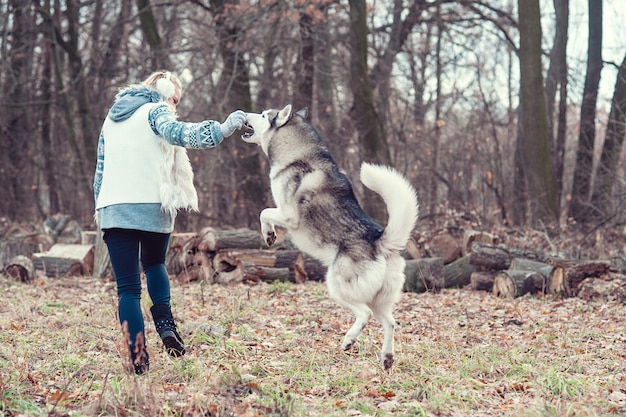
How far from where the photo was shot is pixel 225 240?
388 inches

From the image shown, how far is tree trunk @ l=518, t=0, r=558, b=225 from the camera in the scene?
13.1 m

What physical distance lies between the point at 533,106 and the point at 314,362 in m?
9.44

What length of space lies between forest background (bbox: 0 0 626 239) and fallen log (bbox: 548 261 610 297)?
9.78 ft

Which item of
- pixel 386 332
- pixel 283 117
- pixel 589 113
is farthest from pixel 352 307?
pixel 589 113

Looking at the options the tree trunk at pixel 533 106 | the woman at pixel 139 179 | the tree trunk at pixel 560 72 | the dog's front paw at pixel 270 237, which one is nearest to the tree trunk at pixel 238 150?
the tree trunk at pixel 533 106

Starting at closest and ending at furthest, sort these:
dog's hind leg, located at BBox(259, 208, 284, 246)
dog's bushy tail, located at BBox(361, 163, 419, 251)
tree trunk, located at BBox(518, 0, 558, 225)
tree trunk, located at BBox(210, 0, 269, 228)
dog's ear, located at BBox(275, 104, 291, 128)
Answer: dog's bushy tail, located at BBox(361, 163, 419, 251) → dog's hind leg, located at BBox(259, 208, 284, 246) → dog's ear, located at BBox(275, 104, 291, 128) → tree trunk, located at BBox(518, 0, 558, 225) → tree trunk, located at BBox(210, 0, 269, 228)

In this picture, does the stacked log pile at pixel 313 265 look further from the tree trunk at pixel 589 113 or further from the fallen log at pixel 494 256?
the tree trunk at pixel 589 113

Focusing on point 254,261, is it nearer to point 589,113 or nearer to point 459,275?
point 459,275

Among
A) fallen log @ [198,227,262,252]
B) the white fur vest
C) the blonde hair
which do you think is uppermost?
the blonde hair

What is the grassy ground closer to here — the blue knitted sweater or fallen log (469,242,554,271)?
the blue knitted sweater

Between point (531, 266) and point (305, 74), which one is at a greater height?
point (305, 74)

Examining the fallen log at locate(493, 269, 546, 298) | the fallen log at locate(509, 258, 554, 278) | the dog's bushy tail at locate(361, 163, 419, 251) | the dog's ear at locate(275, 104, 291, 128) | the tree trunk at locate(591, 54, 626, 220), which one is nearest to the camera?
the dog's bushy tail at locate(361, 163, 419, 251)

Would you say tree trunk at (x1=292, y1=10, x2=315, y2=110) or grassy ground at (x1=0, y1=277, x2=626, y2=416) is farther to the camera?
tree trunk at (x1=292, y1=10, x2=315, y2=110)

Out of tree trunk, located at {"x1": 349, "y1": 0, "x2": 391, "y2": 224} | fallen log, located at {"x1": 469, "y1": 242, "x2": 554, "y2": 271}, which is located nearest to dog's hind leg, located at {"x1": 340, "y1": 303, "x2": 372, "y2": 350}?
fallen log, located at {"x1": 469, "y1": 242, "x2": 554, "y2": 271}
